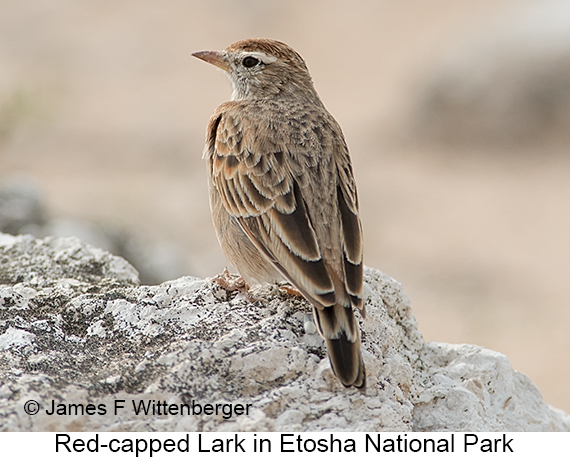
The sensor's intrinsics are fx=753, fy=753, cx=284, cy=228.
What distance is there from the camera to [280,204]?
435cm

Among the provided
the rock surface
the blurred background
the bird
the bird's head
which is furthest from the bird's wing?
the blurred background

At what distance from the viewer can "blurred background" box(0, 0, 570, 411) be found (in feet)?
33.2

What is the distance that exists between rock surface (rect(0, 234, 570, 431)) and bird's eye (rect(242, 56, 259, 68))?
5.99ft

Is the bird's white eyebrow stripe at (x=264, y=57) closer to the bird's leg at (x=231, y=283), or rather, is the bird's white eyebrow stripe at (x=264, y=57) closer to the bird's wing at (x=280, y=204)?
the bird's wing at (x=280, y=204)

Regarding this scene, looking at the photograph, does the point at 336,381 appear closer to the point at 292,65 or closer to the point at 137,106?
the point at 292,65

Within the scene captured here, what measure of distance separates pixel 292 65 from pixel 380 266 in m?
6.57

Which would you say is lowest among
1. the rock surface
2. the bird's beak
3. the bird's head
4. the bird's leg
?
the rock surface

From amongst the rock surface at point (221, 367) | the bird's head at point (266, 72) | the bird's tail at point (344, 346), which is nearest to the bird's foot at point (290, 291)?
the rock surface at point (221, 367)

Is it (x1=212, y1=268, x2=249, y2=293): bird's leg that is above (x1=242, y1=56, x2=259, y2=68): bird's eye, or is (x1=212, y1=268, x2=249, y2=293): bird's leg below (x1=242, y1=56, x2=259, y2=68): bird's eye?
below

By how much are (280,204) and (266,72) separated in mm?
1636

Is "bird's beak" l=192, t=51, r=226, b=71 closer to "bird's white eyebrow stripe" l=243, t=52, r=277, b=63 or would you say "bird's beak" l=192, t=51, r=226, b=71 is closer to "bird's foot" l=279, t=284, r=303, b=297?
"bird's white eyebrow stripe" l=243, t=52, r=277, b=63

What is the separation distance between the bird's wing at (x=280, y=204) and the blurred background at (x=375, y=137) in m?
2.42

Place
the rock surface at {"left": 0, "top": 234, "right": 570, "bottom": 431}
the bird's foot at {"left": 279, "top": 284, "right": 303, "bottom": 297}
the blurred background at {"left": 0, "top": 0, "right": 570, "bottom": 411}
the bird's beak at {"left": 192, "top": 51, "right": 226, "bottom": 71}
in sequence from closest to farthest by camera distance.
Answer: the rock surface at {"left": 0, "top": 234, "right": 570, "bottom": 431}
the bird's foot at {"left": 279, "top": 284, "right": 303, "bottom": 297}
the bird's beak at {"left": 192, "top": 51, "right": 226, "bottom": 71}
the blurred background at {"left": 0, "top": 0, "right": 570, "bottom": 411}
